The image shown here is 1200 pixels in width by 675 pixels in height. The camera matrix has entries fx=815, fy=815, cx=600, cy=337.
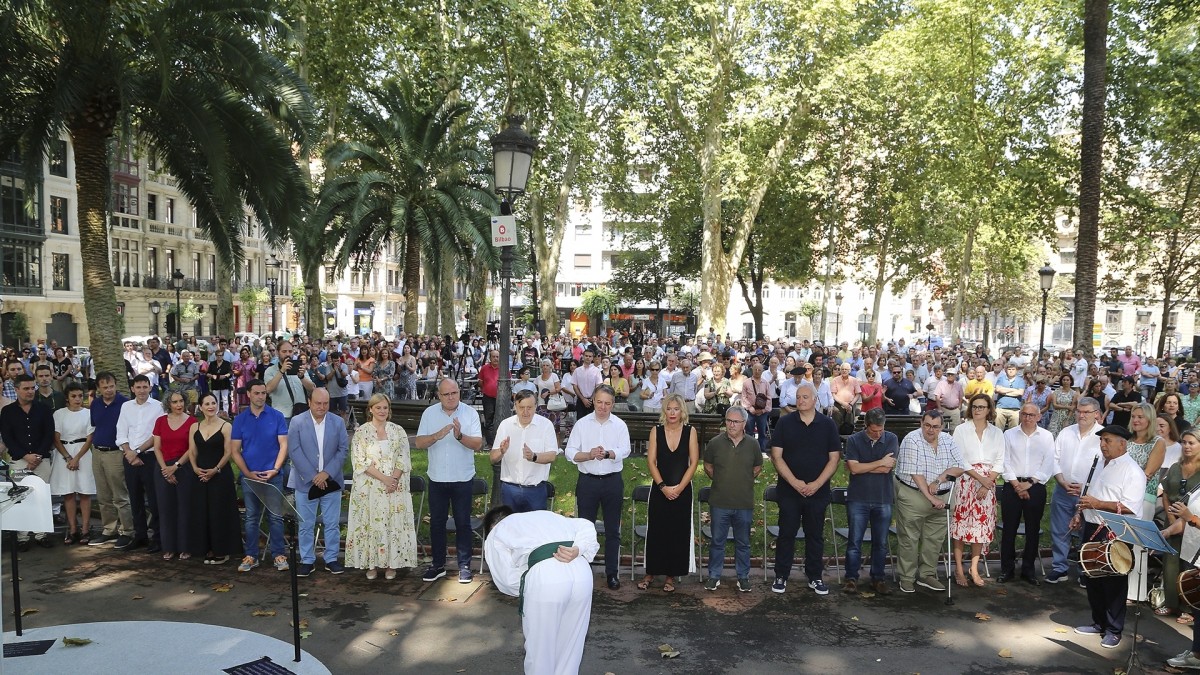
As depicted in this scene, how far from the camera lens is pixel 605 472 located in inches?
300

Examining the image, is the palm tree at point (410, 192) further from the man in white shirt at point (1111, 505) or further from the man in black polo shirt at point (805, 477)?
the man in white shirt at point (1111, 505)

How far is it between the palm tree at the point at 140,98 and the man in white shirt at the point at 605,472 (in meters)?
7.35

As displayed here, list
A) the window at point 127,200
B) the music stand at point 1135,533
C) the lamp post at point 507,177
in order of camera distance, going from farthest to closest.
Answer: the window at point 127,200 → the lamp post at point 507,177 → the music stand at point 1135,533

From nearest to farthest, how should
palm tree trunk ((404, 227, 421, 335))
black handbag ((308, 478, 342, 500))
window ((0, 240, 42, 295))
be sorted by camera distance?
black handbag ((308, 478, 342, 500)) < palm tree trunk ((404, 227, 421, 335)) < window ((0, 240, 42, 295))

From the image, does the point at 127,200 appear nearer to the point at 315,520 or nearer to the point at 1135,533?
the point at 315,520

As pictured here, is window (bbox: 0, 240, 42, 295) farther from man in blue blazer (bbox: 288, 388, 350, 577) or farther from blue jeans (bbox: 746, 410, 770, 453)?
man in blue blazer (bbox: 288, 388, 350, 577)

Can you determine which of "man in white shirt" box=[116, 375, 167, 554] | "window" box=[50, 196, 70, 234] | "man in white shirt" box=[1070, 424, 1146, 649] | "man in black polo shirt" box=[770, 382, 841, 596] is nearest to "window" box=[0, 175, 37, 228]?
"window" box=[50, 196, 70, 234]

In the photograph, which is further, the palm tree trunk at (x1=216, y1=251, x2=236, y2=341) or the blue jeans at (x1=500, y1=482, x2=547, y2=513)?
the palm tree trunk at (x1=216, y1=251, x2=236, y2=341)

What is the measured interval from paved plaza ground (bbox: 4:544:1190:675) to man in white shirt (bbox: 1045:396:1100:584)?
0.38 metres

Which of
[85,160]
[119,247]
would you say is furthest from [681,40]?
[119,247]

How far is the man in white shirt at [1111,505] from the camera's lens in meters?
6.54

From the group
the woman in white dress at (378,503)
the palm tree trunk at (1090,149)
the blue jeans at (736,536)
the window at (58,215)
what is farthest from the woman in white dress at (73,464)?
the window at (58,215)

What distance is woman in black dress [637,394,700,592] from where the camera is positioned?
7.62 metres

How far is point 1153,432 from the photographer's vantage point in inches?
306
